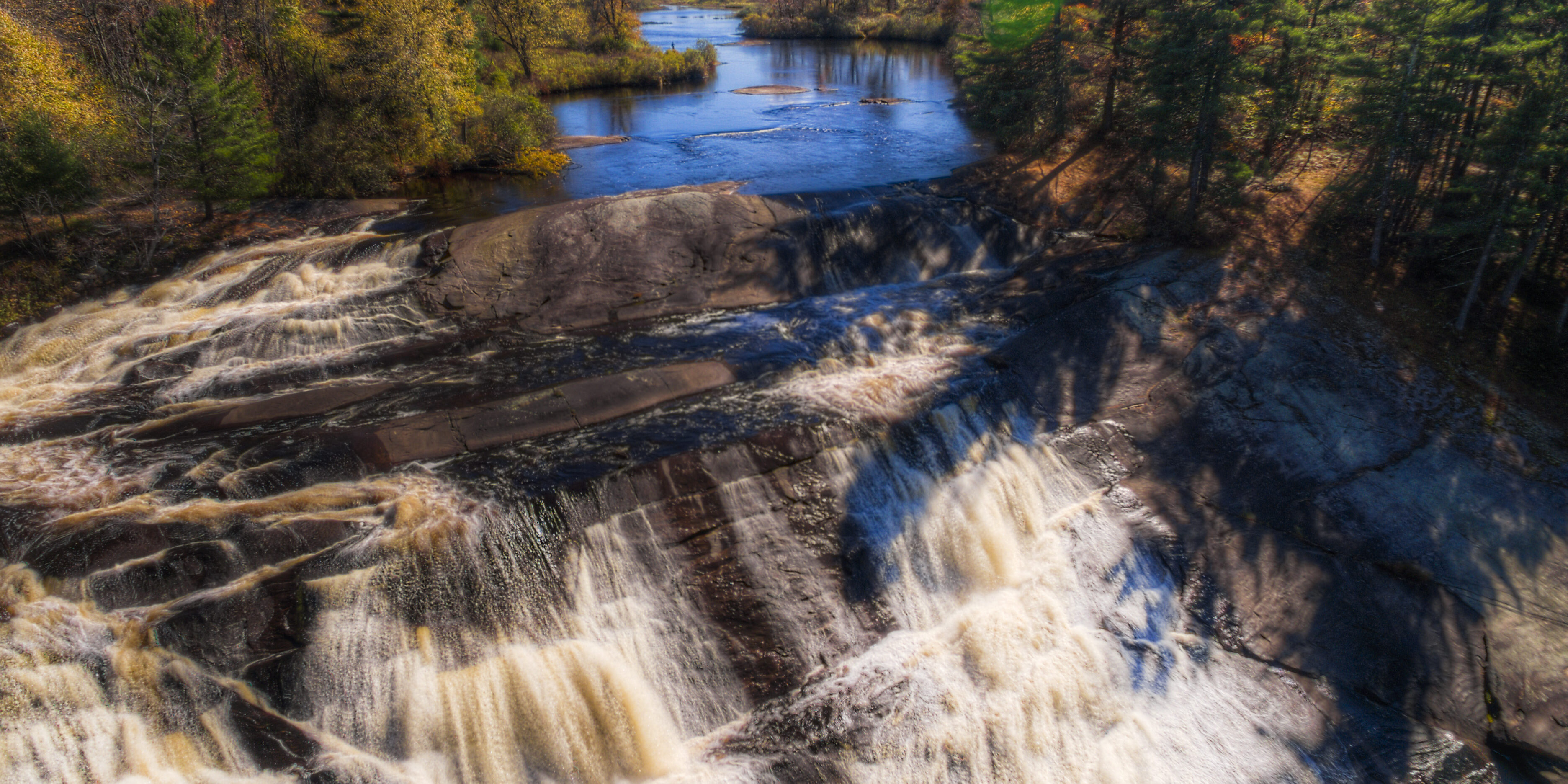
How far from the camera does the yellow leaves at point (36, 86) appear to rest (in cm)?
1593

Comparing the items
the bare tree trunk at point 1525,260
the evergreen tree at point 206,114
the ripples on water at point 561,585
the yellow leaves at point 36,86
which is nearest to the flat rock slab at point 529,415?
the ripples on water at point 561,585

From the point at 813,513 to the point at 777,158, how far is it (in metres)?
19.7

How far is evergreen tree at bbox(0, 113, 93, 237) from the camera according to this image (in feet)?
49.2

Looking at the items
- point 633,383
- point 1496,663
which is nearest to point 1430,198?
point 1496,663

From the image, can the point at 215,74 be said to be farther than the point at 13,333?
Yes

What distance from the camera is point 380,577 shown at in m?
9.58

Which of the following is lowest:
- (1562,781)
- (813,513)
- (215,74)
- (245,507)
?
(1562,781)

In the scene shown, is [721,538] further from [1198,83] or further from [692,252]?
[1198,83]

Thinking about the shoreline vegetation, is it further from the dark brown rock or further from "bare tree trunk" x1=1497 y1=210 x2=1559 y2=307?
"bare tree trunk" x1=1497 y1=210 x2=1559 y2=307

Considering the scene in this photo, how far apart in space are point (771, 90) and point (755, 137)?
15.0 m

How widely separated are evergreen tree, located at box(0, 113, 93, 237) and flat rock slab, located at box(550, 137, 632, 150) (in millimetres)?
15825

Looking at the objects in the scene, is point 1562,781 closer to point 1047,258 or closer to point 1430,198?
point 1430,198

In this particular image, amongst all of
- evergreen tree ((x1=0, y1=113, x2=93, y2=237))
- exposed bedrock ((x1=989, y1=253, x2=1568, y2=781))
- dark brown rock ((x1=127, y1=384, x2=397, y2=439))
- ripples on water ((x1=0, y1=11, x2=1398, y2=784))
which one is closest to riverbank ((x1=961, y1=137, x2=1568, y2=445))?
exposed bedrock ((x1=989, y1=253, x2=1568, y2=781))

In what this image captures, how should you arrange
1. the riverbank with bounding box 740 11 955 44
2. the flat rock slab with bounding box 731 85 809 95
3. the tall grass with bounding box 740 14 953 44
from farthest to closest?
the tall grass with bounding box 740 14 953 44
the riverbank with bounding box 740 11 955 44
the flat rock slab with bounding box 731 85 809 95
